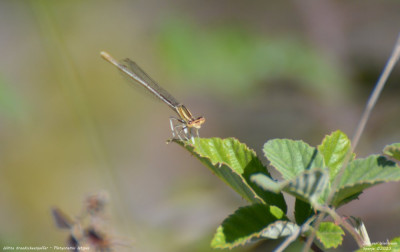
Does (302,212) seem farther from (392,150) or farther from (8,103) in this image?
(8,103)

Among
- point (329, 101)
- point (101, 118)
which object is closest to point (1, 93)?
point (329, 101)

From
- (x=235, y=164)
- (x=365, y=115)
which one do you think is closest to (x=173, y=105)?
(x=235, y=164)

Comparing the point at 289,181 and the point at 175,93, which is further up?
the point at 175,93

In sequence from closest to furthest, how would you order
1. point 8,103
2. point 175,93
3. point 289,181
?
point 289,181 < point 8,103 < point 175,93

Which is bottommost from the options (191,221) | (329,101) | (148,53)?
(191,221)

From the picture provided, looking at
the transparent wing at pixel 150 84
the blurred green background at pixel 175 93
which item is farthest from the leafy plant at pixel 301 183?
the transparent wing at pixel 150 84

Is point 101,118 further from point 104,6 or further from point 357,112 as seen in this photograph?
point 357,112
